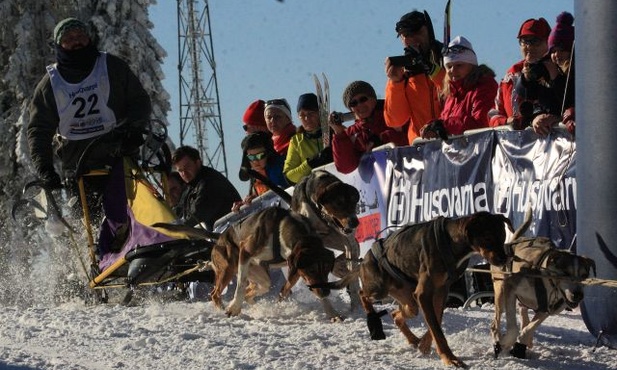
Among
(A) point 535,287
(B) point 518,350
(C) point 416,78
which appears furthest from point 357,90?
(B) point 518,350

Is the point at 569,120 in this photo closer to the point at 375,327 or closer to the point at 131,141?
the point at 375,327

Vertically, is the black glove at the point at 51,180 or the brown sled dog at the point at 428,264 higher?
the black glove at the point at 51,180

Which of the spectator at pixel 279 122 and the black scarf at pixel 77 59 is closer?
the black scarf at pixel 77 59

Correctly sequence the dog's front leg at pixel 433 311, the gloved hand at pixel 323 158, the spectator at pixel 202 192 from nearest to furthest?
1. the dog's front leg at pixel 433 311
2. the gloved hand at pixel 323 158
3. the spectator at pixel 202 192

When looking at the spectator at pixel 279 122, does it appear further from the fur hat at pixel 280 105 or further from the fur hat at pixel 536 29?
the fur hat at pixel 536 29

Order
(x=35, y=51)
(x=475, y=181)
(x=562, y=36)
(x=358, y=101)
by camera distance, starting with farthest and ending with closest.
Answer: (x=35, y=51) < (x=358, y=101) < (x=475, y=181) < (x=562, y=36)

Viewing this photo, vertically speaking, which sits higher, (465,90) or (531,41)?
(531,41)

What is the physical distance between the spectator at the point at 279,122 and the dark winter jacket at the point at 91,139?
3.77ft

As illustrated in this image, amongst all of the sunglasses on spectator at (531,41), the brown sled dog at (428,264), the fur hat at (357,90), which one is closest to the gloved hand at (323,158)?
the fur hat at (357,90)

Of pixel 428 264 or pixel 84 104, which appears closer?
pixel 428 264

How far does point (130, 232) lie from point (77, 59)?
1.31 m

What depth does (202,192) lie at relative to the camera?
973 cm

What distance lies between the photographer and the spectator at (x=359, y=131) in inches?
319

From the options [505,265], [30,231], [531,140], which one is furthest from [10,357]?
[30,231]
